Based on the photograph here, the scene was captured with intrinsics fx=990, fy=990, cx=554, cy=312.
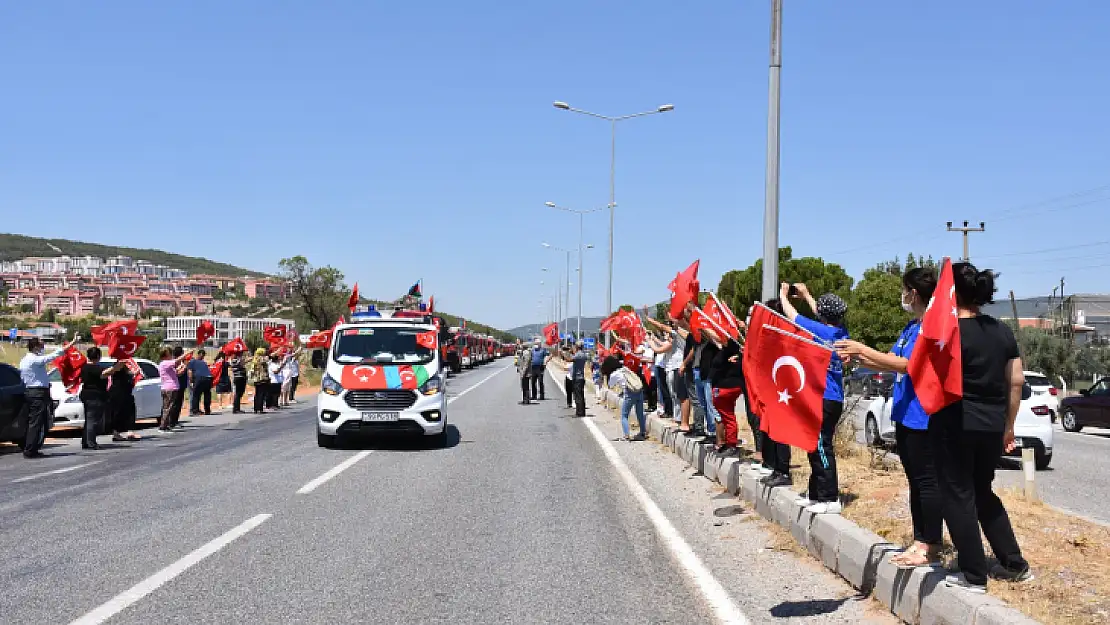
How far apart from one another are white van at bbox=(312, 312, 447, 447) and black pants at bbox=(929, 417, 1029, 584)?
34.8ft

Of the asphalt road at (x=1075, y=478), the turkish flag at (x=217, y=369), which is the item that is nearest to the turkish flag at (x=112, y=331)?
the turkish flag at (x=217, y=369)

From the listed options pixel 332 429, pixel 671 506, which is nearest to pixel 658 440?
pixel 332 429

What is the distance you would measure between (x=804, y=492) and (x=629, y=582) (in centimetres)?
272

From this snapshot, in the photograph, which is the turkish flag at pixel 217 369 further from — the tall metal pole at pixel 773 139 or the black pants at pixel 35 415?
the tall metal pole at pixel 773 139

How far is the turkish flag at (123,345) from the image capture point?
16.9 m

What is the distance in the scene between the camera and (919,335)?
551cm

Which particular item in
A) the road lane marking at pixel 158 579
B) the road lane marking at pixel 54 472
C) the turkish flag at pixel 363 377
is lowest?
the road lane marking at pixel 54 472

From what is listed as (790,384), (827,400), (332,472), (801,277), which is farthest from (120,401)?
(801,277)

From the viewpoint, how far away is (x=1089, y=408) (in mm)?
25016

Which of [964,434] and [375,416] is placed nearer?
[964,434]

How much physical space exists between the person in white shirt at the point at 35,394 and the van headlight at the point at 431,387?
5.28 m

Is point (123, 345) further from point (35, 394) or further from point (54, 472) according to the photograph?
point (54, 472)

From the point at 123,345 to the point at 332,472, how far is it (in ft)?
22.1

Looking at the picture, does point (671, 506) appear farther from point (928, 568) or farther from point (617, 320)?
point (617, 320)
